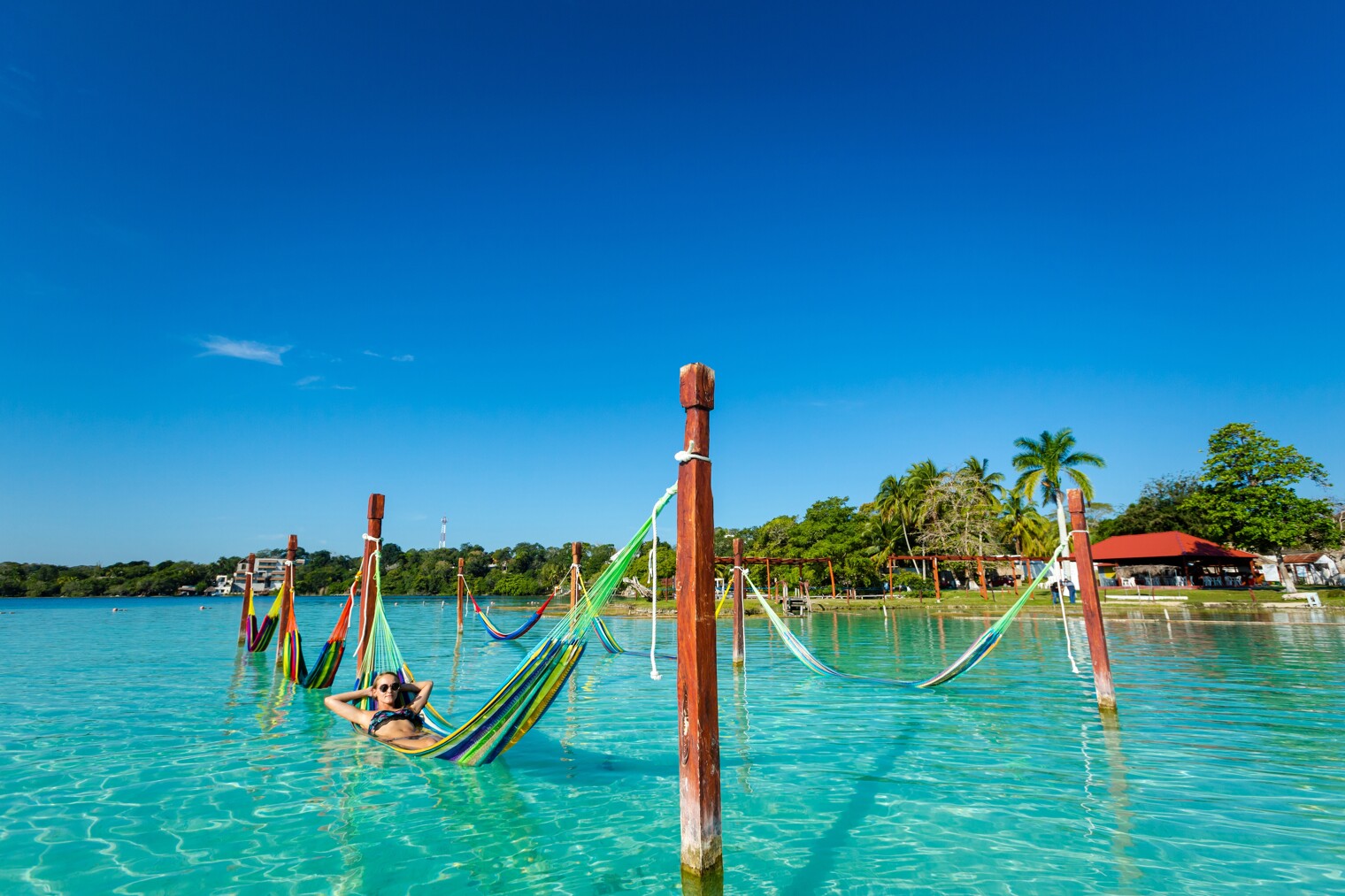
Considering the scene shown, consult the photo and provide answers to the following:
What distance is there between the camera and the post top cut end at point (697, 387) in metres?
3.79

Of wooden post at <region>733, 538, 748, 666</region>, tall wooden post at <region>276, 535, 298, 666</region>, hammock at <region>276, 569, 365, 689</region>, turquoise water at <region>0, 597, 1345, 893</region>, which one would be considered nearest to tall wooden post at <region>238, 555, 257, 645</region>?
tall wooden post at <region>276, 535, 298, 666</region>

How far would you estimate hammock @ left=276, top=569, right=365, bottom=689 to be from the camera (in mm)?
9648

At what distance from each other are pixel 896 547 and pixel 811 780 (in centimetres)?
4012

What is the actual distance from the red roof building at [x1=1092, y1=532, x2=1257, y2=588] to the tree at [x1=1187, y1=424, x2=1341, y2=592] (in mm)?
1430

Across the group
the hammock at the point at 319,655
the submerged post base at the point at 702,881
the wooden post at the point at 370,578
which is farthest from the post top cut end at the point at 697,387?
the hammock at the point at 319,655

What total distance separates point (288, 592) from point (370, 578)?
518 centimetres

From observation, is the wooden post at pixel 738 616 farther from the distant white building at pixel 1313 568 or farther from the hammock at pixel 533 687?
the distant white building at pixel 1313 568

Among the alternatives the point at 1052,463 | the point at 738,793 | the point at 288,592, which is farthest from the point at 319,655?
the point at 1052,463

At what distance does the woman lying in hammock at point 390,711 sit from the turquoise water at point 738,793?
1.07 feet

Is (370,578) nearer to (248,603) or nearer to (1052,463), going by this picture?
(248,603)

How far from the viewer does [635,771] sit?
6336 millimetres

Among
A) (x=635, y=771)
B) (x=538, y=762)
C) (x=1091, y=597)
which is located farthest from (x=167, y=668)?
(x=1091, y=597)

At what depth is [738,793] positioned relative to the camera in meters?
5.64

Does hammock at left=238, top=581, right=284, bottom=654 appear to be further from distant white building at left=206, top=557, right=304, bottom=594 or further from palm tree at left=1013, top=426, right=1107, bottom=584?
distant white building at left=206, top=557, right=304, bottom=594
